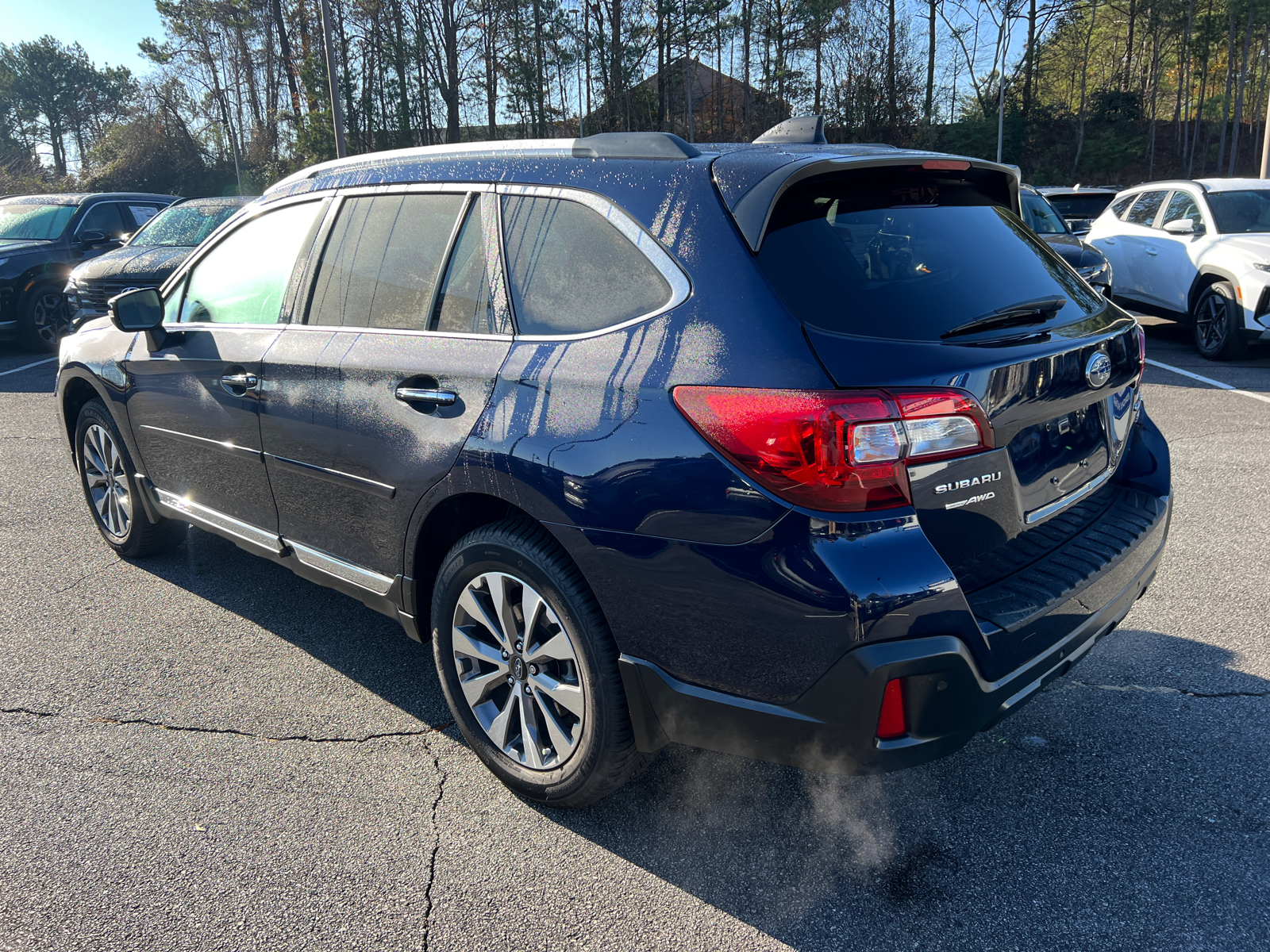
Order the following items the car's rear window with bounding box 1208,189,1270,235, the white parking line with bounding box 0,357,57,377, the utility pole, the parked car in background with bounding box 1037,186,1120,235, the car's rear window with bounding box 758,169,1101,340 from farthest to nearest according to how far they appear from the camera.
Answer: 1. the utility pole
2. the parked car in background with bounding box 1037,186,1120,235
3. the white parking line with bounding box 0,357,57,377
4. the car's rear window with bounding box 1208,189,1270,235
5. the car's rear window with bounding box 758,169,1101,340

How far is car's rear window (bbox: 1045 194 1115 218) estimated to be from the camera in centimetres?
1500

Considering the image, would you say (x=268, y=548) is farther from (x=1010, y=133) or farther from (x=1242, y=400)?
(x=1010, y=133)

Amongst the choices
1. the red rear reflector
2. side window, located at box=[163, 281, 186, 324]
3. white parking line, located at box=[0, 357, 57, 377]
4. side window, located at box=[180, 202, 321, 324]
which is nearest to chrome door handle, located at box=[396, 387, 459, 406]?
side window, located at box=[180, 202, 321, 324]

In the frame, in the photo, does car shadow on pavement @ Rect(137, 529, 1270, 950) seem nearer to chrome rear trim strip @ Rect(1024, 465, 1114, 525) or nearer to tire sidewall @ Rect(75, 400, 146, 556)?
chrome rear trim strip @ Rect(1024, 465, 1114, 525)

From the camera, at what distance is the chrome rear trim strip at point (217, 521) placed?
341 cm

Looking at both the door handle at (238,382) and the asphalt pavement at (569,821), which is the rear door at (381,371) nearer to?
the door handle at (238,382)

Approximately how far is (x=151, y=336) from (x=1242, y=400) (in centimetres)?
799

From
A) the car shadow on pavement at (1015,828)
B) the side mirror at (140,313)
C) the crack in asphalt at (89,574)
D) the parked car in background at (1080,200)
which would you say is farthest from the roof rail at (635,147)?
the parked car in background at (1080,200)

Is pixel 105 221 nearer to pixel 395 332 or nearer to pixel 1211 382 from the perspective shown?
pixel 395 332

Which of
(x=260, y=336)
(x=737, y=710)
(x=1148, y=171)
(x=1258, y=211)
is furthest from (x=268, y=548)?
(x=1148, y=171)

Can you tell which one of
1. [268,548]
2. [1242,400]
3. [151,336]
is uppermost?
[151,336]

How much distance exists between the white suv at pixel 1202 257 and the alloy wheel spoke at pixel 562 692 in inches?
351

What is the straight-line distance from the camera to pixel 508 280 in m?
2.53

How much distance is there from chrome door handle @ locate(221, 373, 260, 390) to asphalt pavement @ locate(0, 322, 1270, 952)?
3.53 ft
